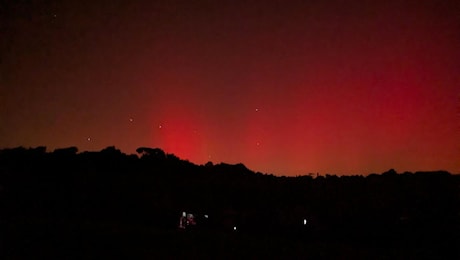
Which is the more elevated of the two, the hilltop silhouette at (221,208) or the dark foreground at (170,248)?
the hilltop silhouette at (221,208)

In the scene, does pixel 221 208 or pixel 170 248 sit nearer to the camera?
pixel 170 248

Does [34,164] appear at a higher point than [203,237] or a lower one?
→ higher

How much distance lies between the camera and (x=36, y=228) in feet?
30.0

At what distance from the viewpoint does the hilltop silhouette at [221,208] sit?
904cm

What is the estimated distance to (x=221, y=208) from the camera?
17.4 meters

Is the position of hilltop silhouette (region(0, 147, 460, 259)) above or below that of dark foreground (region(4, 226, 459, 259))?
above

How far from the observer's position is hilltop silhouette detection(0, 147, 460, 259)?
904 cm

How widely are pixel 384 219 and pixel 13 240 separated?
1140 cm

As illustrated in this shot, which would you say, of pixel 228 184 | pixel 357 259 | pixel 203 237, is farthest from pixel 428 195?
pixel 203 237

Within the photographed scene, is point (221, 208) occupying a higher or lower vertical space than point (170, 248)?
higher

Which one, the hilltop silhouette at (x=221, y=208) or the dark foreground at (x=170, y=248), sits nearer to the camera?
the dark foreground at (x=170, y=248)

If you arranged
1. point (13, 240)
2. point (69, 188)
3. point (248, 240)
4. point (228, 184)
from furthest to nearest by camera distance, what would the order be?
point (228, 184) < point (69, 188) < point (248, 240) < point (13, 240)

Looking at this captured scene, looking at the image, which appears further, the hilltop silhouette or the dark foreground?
the hilltop silhouette

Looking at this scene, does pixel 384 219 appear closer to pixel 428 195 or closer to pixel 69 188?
pixel 428 195
